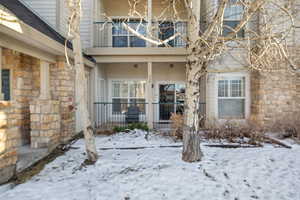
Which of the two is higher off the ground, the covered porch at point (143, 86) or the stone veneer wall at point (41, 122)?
the covered porch at point (143, 86)

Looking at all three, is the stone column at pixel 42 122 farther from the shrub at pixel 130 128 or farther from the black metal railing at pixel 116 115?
the black metal railing at pixel 116 115

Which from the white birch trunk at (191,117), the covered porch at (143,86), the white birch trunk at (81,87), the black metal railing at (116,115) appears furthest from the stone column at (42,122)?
the covered porch at (143,86)

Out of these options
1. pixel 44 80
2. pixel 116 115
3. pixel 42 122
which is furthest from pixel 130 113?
pixel 42 122

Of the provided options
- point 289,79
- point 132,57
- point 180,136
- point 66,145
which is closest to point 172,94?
point 132,57

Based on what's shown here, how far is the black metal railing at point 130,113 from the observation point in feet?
27.7

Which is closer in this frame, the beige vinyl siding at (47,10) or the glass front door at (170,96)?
the beige vinyl siding at (47,10)

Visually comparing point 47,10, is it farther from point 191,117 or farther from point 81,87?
point 191,117

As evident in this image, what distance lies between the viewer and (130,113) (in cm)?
864

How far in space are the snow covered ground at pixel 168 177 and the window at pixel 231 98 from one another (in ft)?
9.55

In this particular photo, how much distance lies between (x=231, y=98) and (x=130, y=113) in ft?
14.2

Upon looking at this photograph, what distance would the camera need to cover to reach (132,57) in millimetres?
8008

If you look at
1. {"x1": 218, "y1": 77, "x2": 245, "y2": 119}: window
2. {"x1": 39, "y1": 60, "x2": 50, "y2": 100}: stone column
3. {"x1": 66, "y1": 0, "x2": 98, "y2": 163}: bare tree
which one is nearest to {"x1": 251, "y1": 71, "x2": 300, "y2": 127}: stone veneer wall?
{"x1": 218, "y1": 77, "x2": 245, "y2": 119}: window

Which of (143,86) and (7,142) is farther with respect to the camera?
(143,86)

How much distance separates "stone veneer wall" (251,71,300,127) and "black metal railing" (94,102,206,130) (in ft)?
7.07
